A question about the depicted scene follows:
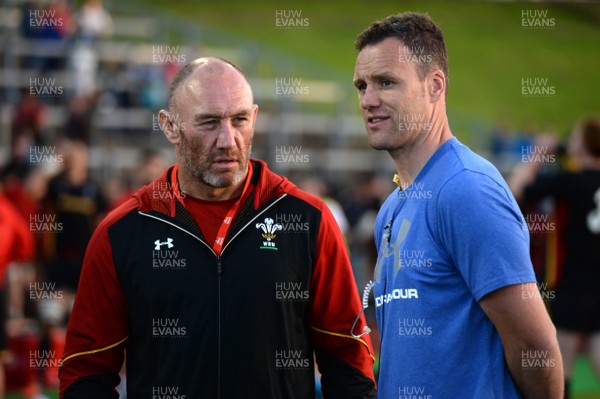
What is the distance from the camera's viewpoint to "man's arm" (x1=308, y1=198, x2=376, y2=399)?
382cm

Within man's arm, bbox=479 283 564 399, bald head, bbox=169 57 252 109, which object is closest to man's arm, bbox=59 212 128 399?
bald head, bbox=169 57 252 109

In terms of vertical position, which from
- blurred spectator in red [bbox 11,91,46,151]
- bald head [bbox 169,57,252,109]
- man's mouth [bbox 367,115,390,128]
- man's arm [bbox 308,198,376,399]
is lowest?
man's arm [bbox 308,198,376,399]

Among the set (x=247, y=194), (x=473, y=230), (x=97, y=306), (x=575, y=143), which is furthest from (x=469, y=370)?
(x=575, y=143)

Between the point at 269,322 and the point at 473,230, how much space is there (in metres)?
1.07

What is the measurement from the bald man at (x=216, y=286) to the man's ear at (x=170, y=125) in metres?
0.03

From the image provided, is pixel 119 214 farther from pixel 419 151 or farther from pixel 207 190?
pixel 419 151

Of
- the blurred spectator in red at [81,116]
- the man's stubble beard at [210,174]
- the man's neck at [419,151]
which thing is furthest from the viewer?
the blurred spectator in red at [81,116]

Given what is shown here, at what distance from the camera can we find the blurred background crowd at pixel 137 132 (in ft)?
32.6

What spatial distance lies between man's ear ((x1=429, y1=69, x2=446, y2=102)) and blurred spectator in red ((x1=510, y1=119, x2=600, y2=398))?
434 cm

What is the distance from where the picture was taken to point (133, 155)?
1761 cm

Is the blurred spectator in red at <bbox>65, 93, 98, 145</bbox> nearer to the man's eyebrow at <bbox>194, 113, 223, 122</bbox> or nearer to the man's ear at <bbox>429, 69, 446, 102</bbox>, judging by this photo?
the man's eyebrow at <bbox>194, 113, 223, 122</bbox>

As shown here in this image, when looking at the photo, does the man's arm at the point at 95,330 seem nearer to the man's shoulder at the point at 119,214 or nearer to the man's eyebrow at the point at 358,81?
the man's shoulder at the point at 119,214

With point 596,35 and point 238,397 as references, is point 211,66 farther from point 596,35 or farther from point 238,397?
point 596,35

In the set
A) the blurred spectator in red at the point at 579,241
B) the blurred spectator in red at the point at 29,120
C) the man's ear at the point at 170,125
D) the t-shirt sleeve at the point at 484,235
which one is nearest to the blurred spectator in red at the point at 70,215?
the blurred spectator in red at the point at 29,120
